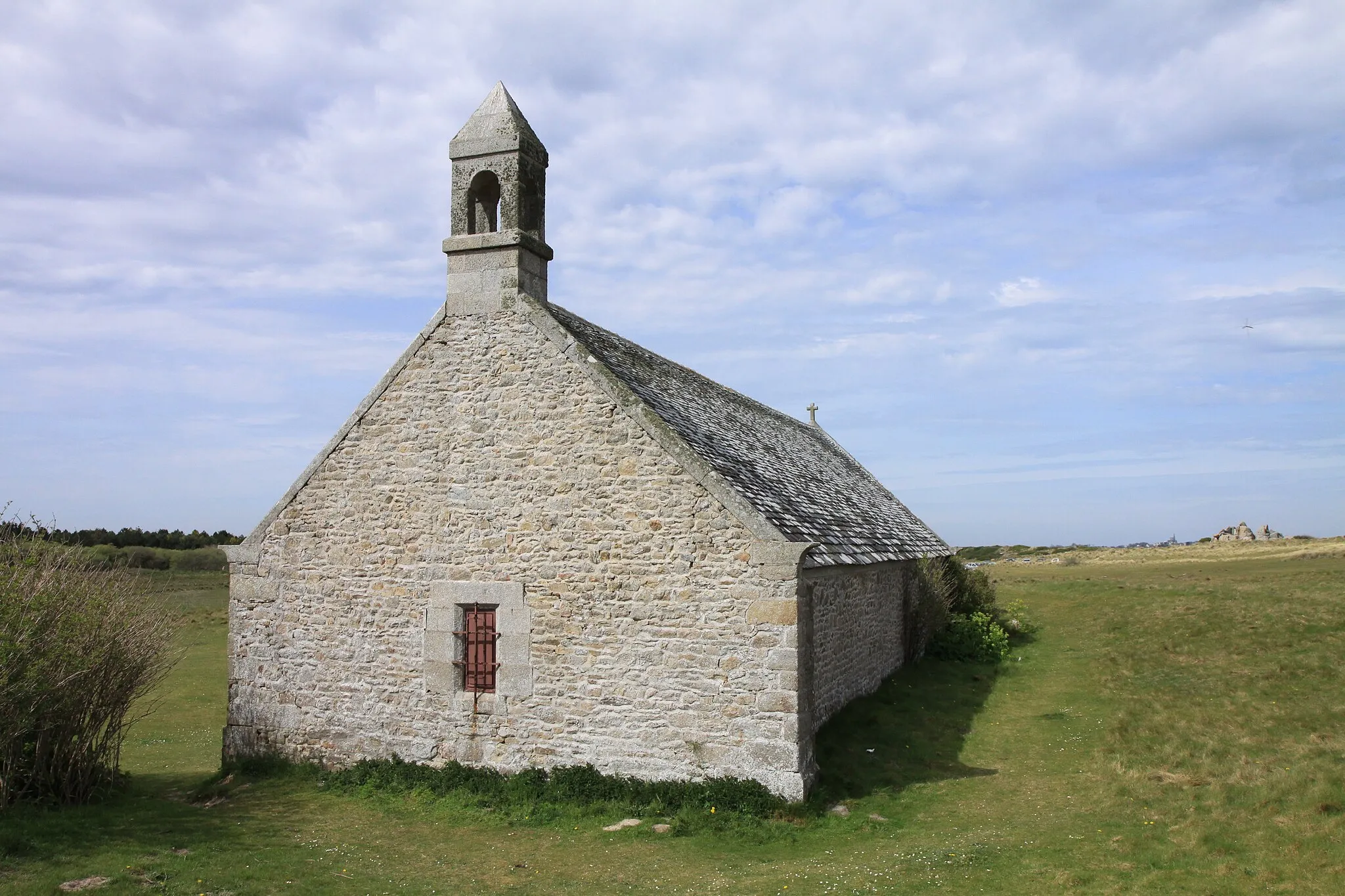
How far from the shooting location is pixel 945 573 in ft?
76.3

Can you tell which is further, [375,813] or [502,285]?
[502,285]

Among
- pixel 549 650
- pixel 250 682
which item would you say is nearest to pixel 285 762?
pixel 250 682

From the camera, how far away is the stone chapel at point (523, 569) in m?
10.6

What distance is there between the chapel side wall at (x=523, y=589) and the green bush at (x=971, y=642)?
1231 centimetres

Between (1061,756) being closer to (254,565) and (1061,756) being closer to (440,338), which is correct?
(440,338)

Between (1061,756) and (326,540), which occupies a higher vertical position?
(326,540)

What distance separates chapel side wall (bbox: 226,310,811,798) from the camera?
34.8 feet

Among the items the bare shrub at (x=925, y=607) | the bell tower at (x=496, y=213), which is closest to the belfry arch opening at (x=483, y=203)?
the bell tower at (x=496, y=213)

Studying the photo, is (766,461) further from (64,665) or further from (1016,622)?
(1016,622)

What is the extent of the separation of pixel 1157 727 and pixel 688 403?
916 cm

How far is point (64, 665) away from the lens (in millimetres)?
10852

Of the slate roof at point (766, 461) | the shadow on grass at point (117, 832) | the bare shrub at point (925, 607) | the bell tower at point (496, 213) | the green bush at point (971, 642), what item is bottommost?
the shadow on grass at point (117, 832)

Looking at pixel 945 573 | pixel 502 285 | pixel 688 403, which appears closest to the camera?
pixel 502 285

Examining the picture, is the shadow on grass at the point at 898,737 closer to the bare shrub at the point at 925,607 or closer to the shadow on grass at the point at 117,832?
the bare shrub at the point at 925,607
